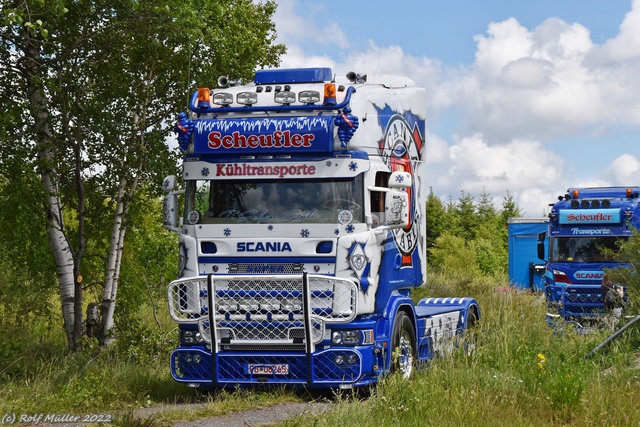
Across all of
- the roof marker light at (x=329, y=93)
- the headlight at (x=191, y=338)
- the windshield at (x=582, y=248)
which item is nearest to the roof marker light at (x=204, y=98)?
the roof marker light at (x=329, y=93)

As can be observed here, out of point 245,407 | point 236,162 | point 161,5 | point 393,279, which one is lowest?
point 245,407

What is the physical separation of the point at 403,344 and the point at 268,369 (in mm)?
2050

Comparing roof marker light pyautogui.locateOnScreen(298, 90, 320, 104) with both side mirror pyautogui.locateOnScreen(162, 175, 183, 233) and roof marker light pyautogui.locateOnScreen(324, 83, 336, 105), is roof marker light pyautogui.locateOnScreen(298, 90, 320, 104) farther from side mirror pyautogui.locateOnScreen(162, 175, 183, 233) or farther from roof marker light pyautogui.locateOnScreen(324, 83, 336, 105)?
side mirror pyautogui.locateOnScreen(162, 175, 183, 233)

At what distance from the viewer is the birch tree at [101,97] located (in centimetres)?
1578

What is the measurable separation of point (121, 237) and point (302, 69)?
680cm

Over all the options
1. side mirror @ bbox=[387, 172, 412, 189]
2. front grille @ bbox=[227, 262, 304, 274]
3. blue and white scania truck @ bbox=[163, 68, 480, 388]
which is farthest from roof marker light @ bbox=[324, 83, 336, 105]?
front grille @ bbox=[227, 262, 304, 274]

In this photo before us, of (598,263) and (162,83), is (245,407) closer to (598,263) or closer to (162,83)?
(162,83)

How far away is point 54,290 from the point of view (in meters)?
20.5

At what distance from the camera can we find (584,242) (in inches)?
886

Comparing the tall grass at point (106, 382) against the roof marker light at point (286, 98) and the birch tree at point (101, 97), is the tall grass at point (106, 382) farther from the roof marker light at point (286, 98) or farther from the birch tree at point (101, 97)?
the roof marker light at point (286, 98)

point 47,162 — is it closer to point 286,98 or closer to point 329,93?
point 286,98

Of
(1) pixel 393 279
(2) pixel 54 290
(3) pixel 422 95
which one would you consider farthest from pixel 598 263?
(2) pixel 54 290

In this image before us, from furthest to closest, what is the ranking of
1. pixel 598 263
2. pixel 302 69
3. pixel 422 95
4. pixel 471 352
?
pixel 598 263 < pixel 422 95 < pixel 302 69 < pixel 471 352

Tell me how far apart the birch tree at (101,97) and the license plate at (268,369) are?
5242mm
